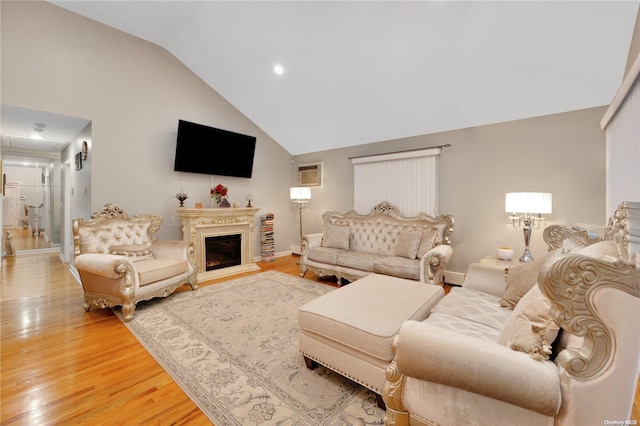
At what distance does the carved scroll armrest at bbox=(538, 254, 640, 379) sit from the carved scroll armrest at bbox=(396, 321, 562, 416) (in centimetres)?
10

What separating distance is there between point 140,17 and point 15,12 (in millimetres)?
1242

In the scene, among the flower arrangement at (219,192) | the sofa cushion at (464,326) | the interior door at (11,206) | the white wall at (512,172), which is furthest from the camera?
the interior door at (11,206)

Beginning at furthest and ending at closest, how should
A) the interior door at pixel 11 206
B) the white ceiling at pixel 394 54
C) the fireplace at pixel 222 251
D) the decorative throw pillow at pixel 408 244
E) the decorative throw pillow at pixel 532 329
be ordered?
the interior door at pixel 11 206, the fireplace at pixel 222 251, the decorative throw pillow at pixel 408 244, the white ceiling at pixel 394 54, the decorative throw pillow at pixel 532 329

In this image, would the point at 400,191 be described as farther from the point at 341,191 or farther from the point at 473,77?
the point at 473,77

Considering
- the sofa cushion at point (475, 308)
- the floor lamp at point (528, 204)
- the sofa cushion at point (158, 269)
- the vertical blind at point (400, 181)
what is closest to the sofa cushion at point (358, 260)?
the vertical blind at point (400, 181)

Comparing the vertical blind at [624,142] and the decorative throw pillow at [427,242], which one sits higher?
the vertical blind at [624,142]

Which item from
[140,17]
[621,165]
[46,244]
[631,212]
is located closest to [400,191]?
[621,165]

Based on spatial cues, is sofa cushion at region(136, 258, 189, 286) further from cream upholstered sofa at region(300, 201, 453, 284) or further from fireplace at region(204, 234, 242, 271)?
cream upholstered sofa at region(300, 201, 453, 284)

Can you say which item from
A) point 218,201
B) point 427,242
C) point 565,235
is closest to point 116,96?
point 218,201

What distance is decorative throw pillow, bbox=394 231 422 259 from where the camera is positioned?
351 centimetres

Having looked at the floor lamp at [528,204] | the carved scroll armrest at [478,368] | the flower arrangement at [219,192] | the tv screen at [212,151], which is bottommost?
the carved scroll armrest at [478,368]

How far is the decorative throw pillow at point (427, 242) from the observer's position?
344 cm

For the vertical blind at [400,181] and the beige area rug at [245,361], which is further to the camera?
the vertical blind at [400,181]

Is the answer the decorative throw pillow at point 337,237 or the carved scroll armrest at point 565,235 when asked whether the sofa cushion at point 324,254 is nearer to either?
the decorative throw pillow at point 337,237
